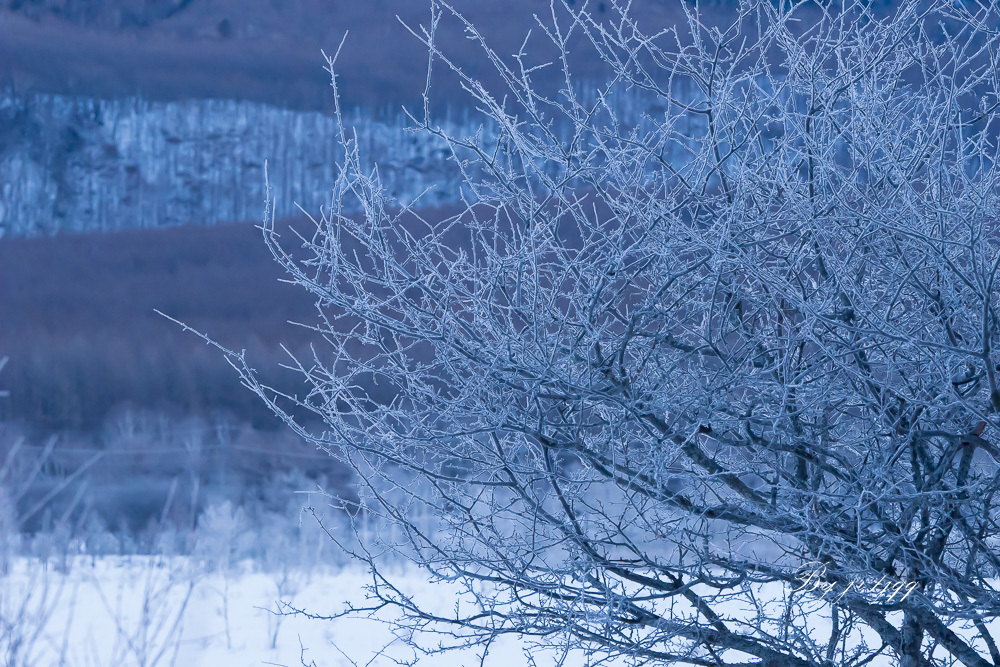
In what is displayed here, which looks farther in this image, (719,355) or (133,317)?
(133,317)

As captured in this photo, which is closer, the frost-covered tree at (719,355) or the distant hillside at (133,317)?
the frost-covered tree at (719,355)

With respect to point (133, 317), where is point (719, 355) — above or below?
below

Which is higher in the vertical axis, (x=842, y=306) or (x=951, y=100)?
(x=951, y=100)

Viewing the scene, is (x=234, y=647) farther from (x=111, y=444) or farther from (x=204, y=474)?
(x=111, y=444)

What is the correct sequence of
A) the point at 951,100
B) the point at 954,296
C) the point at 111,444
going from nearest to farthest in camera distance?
the point at 954,296 < the point at 951,100 < the point at 111,444

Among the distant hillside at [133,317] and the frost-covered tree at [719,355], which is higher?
the distant hillside at [133,317]

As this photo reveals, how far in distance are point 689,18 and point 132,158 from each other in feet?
63.8

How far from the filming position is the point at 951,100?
2.63 m

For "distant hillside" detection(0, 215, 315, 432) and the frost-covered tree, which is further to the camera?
"distant hillside" detection(0, 215, 315, 432)

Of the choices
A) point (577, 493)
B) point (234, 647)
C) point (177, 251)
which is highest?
point (177, 251)

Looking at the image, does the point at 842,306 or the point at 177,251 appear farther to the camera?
the point at 177,251

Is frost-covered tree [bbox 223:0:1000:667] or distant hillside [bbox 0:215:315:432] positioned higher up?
distant hillside [bbox 0:215:315:432]

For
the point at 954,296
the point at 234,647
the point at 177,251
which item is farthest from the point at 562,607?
the point at 177,251

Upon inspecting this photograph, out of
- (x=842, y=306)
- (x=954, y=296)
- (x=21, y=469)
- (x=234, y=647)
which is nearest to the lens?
(x=21, y=469)
